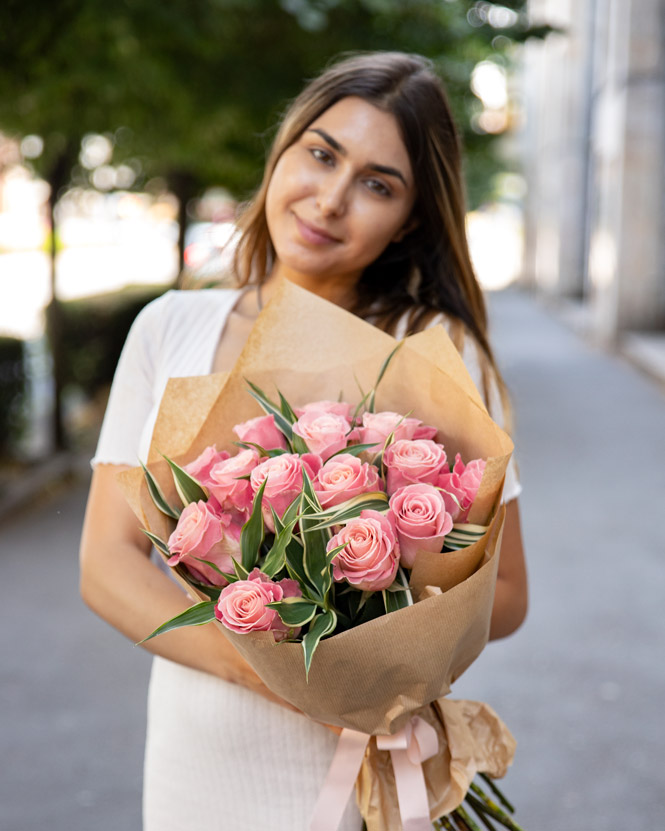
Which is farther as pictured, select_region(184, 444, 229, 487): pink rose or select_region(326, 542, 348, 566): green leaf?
select_region(184, 444, 229, 487): pink rose

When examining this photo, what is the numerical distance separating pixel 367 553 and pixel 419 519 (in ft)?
0.29

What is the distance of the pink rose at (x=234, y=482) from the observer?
144 cm

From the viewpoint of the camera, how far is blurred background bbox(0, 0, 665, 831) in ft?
12.9

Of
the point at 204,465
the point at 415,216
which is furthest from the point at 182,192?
the point at 204,465

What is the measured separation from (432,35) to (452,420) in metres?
6.22

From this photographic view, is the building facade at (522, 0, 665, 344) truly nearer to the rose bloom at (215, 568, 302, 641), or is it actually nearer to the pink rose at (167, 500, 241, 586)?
the pink rose at (167, 500, 241, 586)

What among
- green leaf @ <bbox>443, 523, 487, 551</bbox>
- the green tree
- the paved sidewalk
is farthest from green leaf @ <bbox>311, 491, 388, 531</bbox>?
the green tree

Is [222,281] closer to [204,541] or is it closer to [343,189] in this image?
[343,189]

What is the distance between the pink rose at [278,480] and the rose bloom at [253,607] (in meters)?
0.11

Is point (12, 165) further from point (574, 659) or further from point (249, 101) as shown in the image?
point (574, 659)

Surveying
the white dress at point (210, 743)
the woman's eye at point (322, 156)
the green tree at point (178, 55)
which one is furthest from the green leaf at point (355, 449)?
the green tree at point (178, 55)

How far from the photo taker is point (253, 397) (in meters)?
1.64

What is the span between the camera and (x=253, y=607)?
1271 millimetres

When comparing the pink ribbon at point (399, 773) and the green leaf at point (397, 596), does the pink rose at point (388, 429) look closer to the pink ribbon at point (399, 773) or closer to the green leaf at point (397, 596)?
the green leaf at point (397, 596)
